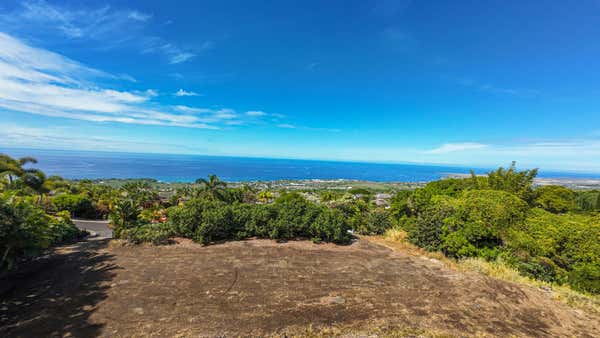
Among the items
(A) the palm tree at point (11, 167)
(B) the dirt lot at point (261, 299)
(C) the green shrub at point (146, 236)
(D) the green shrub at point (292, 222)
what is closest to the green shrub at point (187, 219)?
(C) the green shrub at point (146, 236)

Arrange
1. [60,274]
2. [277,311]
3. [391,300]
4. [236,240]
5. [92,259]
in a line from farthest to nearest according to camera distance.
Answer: [236,240], [92,259], [60,274], [391,300], [277,311]

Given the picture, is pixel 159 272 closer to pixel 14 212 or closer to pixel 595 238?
pixel 14 212

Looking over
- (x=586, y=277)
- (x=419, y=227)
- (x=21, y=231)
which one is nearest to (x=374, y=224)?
(x=419, y=227)

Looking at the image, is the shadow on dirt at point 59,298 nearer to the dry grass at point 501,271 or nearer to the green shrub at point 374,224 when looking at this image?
the dry grass at point 501,271

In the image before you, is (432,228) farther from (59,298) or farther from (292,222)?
(59,298)

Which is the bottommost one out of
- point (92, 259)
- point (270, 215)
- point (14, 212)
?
point (92, 259)

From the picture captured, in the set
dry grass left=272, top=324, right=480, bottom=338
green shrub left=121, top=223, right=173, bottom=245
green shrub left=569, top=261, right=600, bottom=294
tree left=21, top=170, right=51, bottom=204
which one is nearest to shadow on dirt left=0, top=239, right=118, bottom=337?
green shrub left=121, top=223, right=173, bottom=245

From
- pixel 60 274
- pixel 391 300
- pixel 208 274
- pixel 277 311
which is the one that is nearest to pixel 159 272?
pixel 208 274
